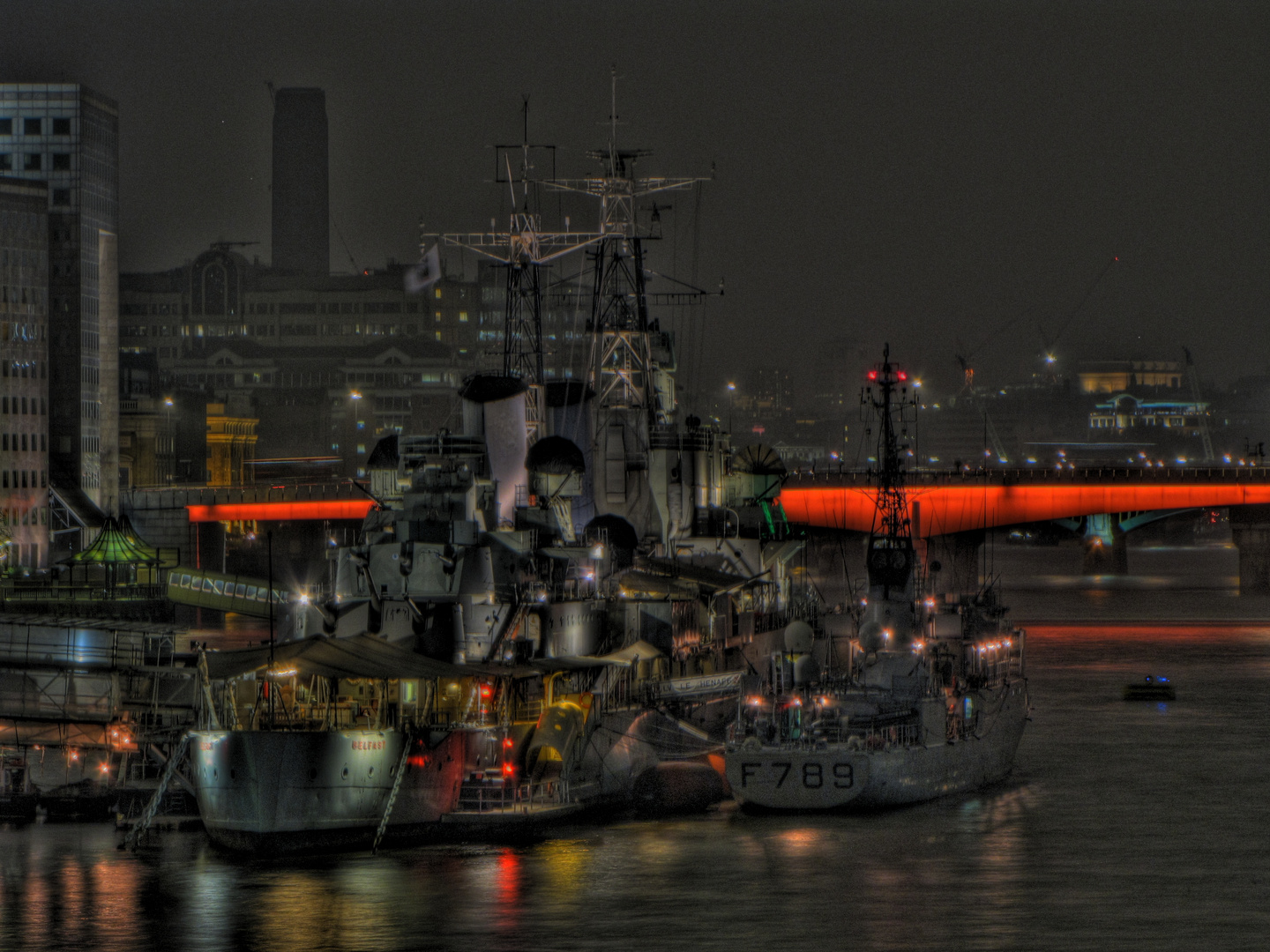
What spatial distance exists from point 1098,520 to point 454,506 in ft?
411

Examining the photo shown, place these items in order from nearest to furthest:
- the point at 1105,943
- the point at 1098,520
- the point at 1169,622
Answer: the point at 1105,943 → the point at 1169,622 → the point at 1098,520

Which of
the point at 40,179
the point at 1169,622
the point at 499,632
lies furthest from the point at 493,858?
the point at 40,179

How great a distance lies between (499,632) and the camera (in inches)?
2153

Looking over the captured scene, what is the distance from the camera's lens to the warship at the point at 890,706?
5322 centimetres

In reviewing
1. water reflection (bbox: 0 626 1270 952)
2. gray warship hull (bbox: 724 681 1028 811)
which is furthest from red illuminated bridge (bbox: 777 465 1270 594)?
gray warship hull (bbox: 724 681 1028 811)

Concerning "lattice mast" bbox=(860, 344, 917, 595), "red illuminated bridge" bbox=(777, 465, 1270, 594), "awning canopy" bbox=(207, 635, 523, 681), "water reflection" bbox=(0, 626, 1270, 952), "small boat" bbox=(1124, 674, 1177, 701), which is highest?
"red illuminated bridge" bbox=(777, 465, 1270, 594)

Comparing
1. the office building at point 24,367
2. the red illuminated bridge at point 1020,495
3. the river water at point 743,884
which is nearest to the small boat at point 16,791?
the river water at point 743,884

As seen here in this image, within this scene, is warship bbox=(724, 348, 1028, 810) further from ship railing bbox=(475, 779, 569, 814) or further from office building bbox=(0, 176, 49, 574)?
office building bbox=(0, 176, 49, 574)

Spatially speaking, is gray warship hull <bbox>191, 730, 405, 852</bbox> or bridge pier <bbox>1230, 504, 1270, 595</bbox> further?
bridge pier <bbox>1230, 504, 1270, 595</bbox>

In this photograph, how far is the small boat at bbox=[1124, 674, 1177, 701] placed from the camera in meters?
81.3

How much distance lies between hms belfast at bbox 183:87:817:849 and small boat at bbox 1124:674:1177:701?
576 inches

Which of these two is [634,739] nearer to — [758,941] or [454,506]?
[454,506]

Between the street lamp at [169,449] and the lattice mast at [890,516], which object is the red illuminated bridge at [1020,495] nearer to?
the lattice mast at [890,516]

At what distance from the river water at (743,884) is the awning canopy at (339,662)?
15.0 feet
